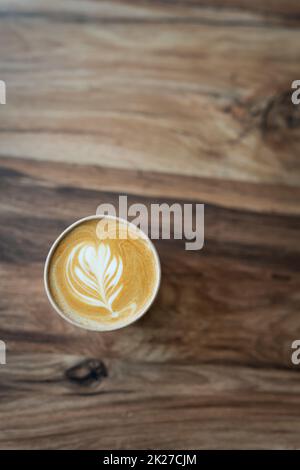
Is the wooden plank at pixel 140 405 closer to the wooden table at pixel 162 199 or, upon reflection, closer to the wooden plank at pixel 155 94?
the wooden table at pixel 162 199

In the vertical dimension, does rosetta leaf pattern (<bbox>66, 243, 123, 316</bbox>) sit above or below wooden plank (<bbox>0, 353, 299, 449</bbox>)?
above

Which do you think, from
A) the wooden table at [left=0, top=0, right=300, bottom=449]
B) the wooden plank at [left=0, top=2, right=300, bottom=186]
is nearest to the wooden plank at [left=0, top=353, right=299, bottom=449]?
the wooden table at [left=0, top=0, right=300, bottom=449]

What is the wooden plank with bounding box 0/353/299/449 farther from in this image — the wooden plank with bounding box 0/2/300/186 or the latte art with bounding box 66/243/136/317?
the wooden plank with bounding box 0/2/300/186

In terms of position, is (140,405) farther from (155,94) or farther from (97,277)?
(155,94)

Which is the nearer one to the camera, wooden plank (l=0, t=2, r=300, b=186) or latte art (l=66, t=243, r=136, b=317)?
latte art (l=66, t=243, r=136, b=317)

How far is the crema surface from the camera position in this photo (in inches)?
35.8

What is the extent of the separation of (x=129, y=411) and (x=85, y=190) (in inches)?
19.6

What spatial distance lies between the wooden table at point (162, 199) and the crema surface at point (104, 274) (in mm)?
104

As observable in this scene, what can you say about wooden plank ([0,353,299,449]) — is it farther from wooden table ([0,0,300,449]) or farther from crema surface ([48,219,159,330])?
crema surface ([48,219,159,330])

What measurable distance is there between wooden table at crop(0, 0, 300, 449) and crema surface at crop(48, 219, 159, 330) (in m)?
0.10

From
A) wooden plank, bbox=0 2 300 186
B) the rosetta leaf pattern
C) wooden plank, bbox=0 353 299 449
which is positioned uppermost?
wooden plank, bbox=0 2 300 186
